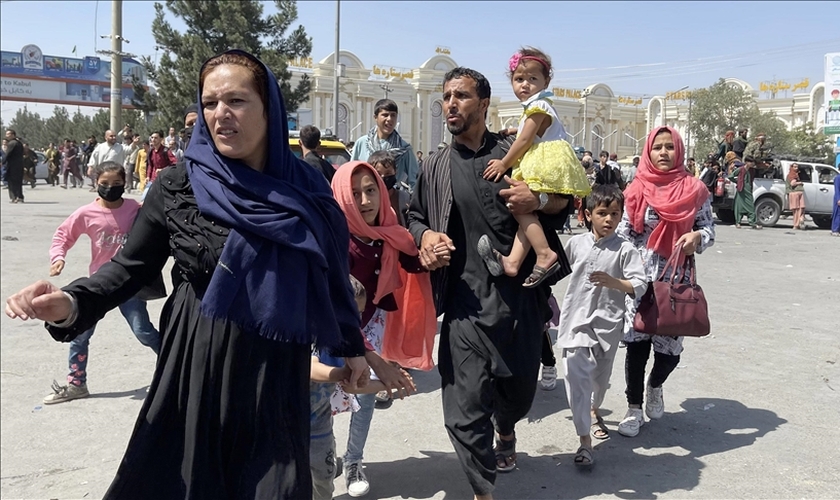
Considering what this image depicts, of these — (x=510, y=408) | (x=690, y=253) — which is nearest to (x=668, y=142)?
(x=690, y=253)

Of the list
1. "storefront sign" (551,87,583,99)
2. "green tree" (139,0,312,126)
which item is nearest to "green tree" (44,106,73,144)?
"green tree" (139,0,312,126)

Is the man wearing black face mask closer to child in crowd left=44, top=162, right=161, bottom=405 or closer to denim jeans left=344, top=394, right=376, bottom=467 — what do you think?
child in crowd left=44, top=162, right=161, bottom=405

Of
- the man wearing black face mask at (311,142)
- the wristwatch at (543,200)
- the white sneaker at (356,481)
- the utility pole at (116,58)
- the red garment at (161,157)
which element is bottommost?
the white sneaker at (356,481)

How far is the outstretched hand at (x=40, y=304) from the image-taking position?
6.59ft

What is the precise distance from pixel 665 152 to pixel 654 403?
1.56m

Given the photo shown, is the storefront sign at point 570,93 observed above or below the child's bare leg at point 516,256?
above

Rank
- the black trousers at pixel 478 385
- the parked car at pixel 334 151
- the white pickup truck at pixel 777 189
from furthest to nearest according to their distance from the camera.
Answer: the white pickup truck at pixel 777 189 < the parked car at pixel 334 151 < the black trousers at pixel 478 385

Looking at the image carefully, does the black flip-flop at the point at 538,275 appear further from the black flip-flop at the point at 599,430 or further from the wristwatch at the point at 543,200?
the black flip-flop at the point at 599,430

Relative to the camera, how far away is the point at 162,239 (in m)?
2.29

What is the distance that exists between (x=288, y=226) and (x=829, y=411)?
4.07 meters

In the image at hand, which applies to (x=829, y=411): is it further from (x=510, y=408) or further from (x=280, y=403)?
(x=280, y=403)

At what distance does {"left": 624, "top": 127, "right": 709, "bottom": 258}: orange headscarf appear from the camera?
13.5 feet

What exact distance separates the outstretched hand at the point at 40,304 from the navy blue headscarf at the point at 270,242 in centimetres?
42

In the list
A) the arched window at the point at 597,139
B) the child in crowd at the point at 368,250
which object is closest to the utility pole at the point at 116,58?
the child in crowd at the point at 368,250
